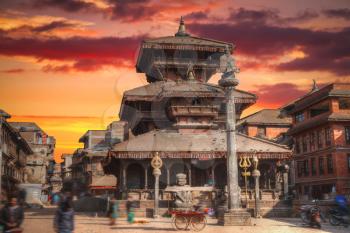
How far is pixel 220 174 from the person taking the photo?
38094 millimetres

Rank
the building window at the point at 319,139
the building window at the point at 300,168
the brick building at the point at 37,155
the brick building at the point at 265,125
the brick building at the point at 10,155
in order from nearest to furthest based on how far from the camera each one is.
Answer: the building window at the point at 319,139, the brick building at the point at 10,155, the building window at the point at 300,168, the brick building at the point at 265,125, the brick building at the point at 37,155

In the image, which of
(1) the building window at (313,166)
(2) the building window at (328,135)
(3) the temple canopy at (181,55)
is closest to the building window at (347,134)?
(2) the building window at (328,135)

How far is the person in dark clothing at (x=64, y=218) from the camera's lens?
1202 cm

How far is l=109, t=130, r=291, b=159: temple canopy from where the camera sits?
34.2 meters

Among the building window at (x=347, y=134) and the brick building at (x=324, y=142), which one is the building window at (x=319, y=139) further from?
the building window at (x=347, y=134)

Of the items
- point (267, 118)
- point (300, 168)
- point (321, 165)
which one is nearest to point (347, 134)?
point (321, 165)

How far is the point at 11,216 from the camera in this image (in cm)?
1173

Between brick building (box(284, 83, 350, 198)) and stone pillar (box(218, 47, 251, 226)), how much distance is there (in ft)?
82.4

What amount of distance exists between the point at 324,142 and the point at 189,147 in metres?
20.9

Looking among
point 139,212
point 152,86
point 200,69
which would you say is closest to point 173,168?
point 139,212

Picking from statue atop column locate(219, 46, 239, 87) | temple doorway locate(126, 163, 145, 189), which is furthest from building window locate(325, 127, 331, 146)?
statue atop column locate(219, 46, 239, 87)

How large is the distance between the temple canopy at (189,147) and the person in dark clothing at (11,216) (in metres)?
21.9

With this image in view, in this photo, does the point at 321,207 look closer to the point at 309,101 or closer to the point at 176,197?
the point at 176,197

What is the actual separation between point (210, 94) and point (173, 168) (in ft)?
33.8
